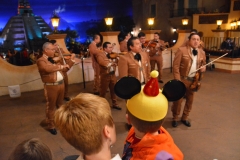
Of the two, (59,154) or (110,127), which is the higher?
(110,127)

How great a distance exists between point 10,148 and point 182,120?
10.7 ft

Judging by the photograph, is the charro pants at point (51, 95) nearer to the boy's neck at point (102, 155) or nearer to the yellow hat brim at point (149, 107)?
the yellow hat brim at point (149, 107)

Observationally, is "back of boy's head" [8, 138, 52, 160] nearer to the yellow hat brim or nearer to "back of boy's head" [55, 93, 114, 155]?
"back of boy's head" [55, 93, 114, 155]

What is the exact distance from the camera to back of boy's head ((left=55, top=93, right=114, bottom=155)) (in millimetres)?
1086

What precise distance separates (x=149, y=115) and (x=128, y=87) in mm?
249

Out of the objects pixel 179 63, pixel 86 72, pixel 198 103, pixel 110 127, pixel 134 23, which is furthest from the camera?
pixel 134 23

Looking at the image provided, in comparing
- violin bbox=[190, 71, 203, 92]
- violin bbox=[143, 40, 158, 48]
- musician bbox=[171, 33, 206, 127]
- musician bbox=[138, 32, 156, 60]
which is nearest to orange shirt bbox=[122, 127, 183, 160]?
musician bbox=[171, 33, 206, 127]

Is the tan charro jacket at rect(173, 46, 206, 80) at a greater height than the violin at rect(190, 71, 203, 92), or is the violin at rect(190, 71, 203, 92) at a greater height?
the tan charro jacket at rect(173, 46, 206, 80)

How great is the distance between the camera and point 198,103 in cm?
537

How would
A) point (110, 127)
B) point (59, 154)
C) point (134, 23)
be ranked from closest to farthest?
1. point (110, 127)
2. point (59, 154)
3. point (134, 23)

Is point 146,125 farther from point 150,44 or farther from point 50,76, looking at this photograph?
point 150,44

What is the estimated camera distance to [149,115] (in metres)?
1.38

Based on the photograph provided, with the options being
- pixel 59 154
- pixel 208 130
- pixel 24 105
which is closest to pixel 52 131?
pixel 59 154

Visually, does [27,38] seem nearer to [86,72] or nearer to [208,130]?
[86,72]
